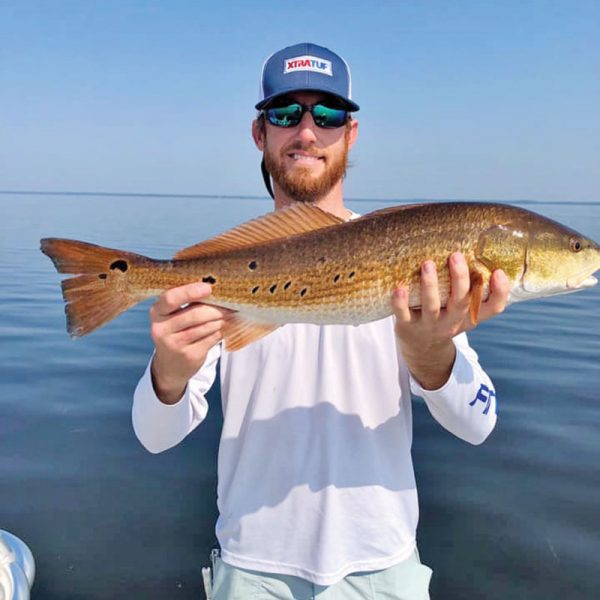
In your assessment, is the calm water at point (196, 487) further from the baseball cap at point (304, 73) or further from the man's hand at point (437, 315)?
the baseball cap at point (304, 73)

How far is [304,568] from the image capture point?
2992 millimetres

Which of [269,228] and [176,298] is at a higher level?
[269,228]

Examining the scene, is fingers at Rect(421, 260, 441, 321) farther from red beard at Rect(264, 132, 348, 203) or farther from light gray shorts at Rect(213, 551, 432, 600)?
light gray shorts at Rect(213, 551, 432, 600)

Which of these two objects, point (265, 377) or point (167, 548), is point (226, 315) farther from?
point (167, 548)

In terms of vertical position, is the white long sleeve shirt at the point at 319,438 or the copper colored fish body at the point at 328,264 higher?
the copper colored fish body at the point at 328,264

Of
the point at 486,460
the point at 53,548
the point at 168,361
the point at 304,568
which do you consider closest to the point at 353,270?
the point at 168,361

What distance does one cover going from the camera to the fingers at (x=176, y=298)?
291cm

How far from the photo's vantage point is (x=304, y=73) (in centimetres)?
364

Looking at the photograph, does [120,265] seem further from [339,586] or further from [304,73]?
[339,586]

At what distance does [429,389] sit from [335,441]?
57cm

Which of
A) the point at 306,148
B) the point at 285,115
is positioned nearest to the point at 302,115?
the point at 285,115

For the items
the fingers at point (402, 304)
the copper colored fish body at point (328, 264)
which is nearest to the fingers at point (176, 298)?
the copper colored fish body at point (328, 264)

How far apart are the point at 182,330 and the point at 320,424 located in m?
0.90

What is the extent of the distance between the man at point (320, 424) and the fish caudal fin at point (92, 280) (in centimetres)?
36
